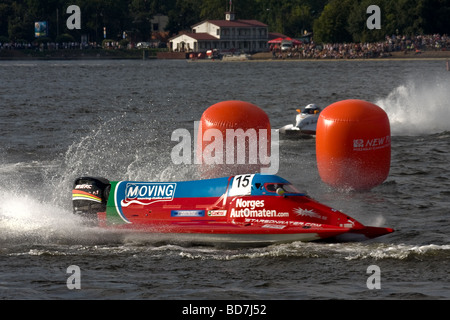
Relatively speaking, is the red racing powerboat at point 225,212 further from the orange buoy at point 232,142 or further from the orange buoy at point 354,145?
the orange buoy at point 354,145

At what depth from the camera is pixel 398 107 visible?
3797 centimetres

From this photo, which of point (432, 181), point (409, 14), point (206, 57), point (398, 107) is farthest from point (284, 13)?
point (432, 181)

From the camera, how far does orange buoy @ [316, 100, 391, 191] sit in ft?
62.5

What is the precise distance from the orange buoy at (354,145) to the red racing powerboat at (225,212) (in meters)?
3.79

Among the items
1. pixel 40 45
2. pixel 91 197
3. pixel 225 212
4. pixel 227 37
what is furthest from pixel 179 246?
pixel 227 37

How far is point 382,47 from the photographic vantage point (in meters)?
110

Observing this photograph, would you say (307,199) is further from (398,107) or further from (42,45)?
(42,45)

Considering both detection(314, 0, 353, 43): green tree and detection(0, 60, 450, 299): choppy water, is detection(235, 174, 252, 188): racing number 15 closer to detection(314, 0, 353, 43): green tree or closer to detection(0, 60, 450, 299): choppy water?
detection(0, 60, 450, 299): choppy water

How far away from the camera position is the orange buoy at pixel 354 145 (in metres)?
19.1

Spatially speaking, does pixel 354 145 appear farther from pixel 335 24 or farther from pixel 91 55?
pixel 91 55

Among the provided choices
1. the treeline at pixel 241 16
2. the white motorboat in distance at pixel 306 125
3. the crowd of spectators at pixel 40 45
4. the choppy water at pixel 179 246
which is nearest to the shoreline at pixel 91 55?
the crowd of spectators at pixel 40 45

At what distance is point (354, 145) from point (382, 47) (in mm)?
94008

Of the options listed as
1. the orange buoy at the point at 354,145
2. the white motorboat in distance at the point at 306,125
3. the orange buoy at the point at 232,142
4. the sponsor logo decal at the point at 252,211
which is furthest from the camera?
the white motorboat in distance at the point at 306,125

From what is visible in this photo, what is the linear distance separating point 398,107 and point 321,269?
2527 cm
